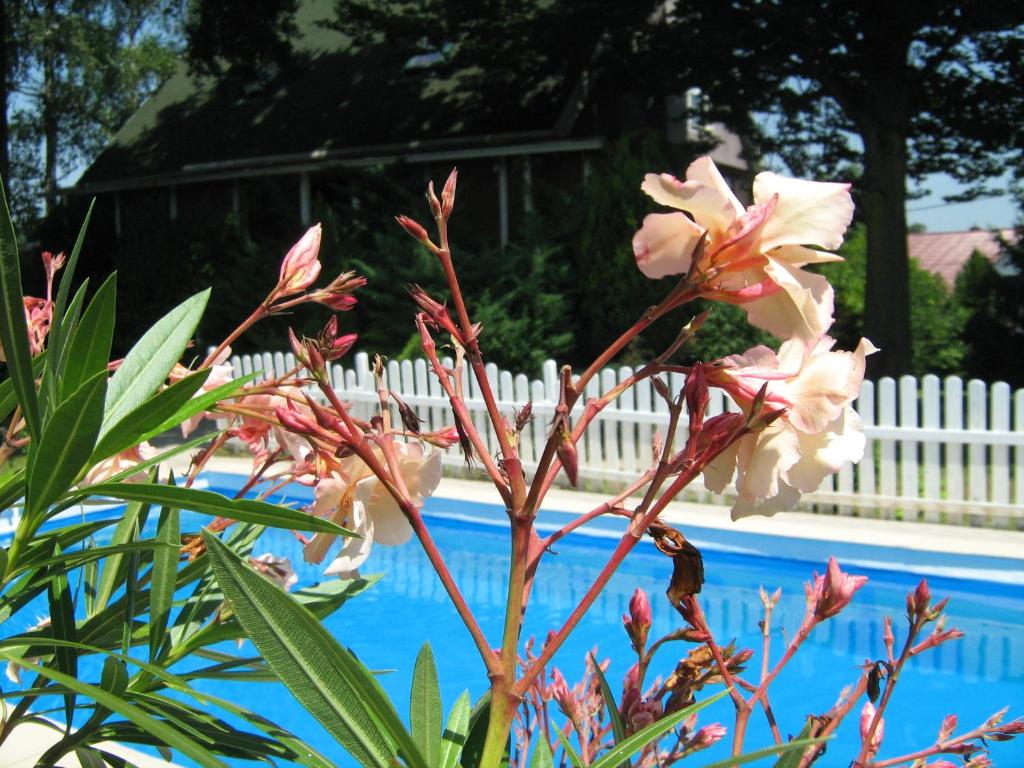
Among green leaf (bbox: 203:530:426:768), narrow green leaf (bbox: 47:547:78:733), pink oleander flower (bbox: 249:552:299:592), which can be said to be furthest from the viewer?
pink oleander flower (bbox: 249:552:299:592)

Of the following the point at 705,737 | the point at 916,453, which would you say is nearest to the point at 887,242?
the point at 916,453

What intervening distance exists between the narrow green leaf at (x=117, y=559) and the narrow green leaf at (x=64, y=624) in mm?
128

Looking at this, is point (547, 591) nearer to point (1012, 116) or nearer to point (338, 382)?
point (338, 382)

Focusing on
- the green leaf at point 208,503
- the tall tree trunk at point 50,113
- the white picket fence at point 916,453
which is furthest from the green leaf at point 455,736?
the tall tree trunk at point 50,113

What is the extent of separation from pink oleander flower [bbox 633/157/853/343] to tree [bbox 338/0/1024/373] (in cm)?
1044

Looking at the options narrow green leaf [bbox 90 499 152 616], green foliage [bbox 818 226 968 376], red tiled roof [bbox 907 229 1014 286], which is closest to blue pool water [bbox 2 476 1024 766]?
narrow green leaf [bbox 90 499 152 616]

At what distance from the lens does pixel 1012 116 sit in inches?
429

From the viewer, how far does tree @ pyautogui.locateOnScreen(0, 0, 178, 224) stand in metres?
25.1

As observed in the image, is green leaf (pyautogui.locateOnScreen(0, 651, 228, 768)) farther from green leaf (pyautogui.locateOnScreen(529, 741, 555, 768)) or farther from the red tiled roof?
the red tiled roof

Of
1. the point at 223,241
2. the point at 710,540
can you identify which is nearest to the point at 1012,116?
the point at 710,540

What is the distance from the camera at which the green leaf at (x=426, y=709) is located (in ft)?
2.56

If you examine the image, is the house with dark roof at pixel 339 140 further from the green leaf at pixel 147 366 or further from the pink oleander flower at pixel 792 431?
the pink oleander flower at pixel 792 431

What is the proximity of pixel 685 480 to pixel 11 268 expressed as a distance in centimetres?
54

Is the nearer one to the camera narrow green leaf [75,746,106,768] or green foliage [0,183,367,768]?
green foliage [0,183,367,768]
